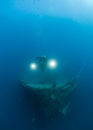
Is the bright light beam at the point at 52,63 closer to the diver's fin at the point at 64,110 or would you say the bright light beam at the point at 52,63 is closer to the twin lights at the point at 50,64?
the twin lights at the point at 50,64

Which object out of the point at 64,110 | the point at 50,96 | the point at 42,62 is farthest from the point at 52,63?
the point at 64,110

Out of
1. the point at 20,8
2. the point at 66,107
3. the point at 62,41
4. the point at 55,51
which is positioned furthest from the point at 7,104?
the point at 20,8

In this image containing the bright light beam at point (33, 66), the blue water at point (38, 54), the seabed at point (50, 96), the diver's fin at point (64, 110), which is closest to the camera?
the seabed at point (50, 96)

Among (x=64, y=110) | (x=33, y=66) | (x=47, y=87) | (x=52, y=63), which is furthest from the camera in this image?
(x=52, y=63)

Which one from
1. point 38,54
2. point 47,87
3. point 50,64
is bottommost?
point 47,87

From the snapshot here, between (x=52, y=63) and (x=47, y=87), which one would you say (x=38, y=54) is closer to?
(x=52, y=63)

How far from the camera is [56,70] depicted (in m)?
7.08

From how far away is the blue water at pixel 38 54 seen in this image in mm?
6660

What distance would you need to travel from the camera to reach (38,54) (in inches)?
280

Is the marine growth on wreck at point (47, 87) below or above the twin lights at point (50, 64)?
below

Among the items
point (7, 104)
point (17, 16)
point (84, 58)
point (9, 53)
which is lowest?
point (7, 104)

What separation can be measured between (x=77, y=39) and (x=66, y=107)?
263 centimetres

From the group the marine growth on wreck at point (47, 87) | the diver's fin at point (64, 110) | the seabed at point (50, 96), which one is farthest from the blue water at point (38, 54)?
the seabed at point (50, 96)

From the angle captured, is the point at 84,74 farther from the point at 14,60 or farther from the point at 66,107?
the point at 14,60
